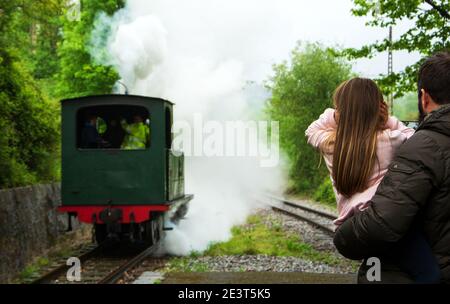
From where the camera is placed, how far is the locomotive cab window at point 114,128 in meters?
10.5

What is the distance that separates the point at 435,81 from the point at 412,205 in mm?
491

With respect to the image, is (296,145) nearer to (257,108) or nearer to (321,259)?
(257,108)

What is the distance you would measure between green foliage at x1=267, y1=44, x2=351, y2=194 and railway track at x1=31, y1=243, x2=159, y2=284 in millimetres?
13368

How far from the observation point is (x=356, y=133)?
2.31 m

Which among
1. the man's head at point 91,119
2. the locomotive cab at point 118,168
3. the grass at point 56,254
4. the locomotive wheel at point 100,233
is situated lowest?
the grass at point 56,254

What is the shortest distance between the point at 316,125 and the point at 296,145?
74.5 ft

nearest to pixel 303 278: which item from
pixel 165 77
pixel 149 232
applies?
pixel 149 232

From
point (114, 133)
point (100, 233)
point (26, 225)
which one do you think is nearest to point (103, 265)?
point (26, 225)

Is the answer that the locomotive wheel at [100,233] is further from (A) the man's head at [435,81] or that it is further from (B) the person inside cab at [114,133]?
(A) the man's head at [435,81]

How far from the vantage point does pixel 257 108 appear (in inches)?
1271

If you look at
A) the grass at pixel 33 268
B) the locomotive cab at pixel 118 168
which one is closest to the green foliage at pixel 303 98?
the locomotive cab at pixel 118 168

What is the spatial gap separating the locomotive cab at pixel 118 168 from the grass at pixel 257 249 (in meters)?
1.11

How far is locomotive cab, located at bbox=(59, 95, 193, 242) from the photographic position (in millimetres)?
10047

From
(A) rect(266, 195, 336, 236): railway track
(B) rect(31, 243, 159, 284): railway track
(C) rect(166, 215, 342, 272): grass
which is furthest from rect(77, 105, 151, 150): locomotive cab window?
(A) rect(266, 195, 336, 236): railway track
